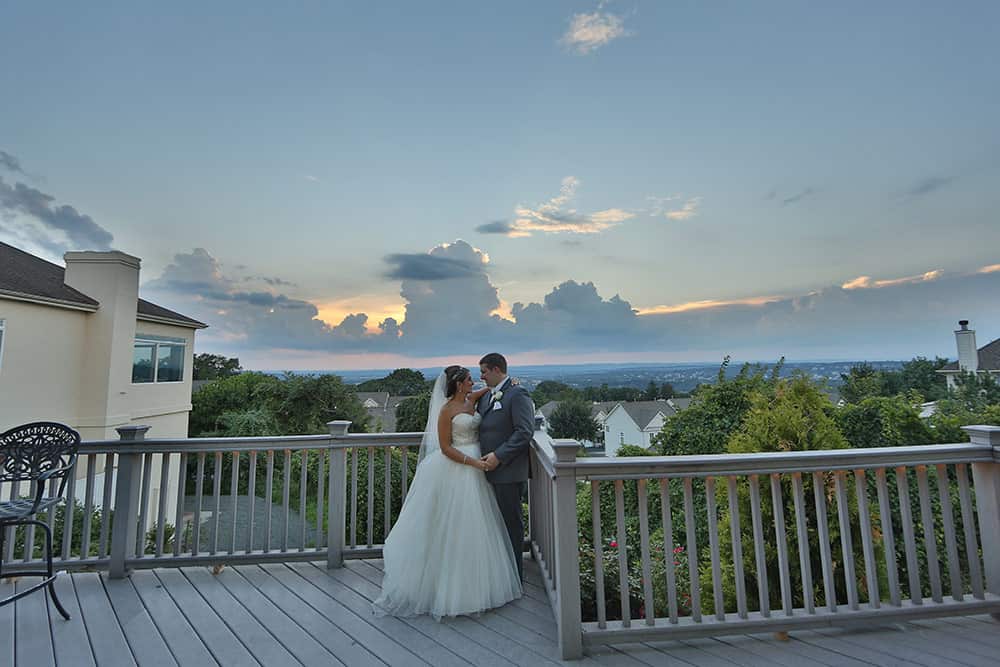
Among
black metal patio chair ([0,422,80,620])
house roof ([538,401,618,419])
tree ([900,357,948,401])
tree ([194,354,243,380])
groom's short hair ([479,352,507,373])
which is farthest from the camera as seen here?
tree ([194,354,243,380])

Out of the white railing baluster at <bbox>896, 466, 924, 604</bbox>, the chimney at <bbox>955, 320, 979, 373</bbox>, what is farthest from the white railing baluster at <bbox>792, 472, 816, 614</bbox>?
the chimney at <bbox>955, 320, 979, 373</bbox>

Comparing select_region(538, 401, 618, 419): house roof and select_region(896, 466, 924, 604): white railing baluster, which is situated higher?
select_region(896, 466, 924, 604): white railing baluster

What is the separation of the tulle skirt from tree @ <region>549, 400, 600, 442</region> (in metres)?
31.0

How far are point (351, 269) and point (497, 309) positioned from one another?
414 cm

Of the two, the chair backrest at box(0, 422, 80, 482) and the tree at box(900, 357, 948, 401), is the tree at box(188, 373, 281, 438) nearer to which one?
the chair backrest at box(0, 422, 80, 482)

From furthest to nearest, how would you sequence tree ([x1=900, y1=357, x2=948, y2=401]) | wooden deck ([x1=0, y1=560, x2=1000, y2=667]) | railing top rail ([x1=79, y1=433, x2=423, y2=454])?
tree ([x1=900, y1=357, x2=948, y2=401]) < railing top rail ([x1=79, y1=433, x2=423, y2=454]) < wooden deck ([x1=0, y1=560, x2=1000, y2=667])

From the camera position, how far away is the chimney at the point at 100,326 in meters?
12.8

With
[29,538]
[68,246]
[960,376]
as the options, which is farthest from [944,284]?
[68,246]

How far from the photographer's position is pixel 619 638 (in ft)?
6.82

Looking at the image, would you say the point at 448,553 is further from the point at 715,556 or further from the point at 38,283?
the point at 38,283

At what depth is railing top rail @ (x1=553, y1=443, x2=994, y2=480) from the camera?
82.6 inches

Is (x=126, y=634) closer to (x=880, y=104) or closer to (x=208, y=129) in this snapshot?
(x=208, y=129)

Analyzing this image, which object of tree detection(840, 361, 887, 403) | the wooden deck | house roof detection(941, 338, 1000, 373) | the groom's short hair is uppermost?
house roof detection(941, 338, 1000, 373)

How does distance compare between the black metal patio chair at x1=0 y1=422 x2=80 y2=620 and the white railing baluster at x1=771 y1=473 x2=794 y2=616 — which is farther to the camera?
the black metal patio chair at x1=0 y1=422 x2=80 y2=620
